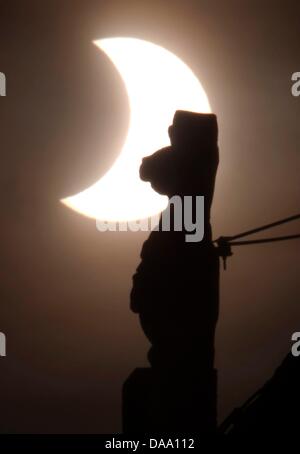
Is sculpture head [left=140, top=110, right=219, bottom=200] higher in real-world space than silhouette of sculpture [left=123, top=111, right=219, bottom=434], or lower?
higher

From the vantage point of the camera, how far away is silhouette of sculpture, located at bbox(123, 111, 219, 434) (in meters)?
3.31

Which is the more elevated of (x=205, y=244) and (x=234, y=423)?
(x=205, y=244)

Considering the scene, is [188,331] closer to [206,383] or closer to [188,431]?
[206,383]

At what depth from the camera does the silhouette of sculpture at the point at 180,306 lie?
3.31m

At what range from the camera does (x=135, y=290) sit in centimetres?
350

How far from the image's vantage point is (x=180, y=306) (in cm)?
340

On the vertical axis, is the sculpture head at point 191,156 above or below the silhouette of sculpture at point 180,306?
above

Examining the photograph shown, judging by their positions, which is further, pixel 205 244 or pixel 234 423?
pixel 205 244

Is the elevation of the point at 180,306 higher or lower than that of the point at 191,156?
lower
